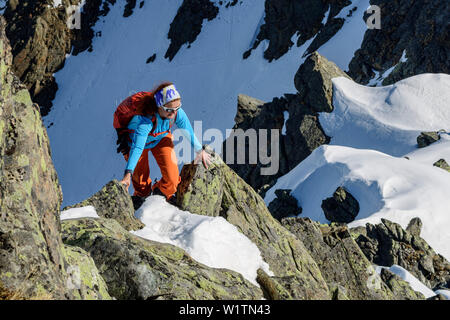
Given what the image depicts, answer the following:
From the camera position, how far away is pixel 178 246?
6.31 m

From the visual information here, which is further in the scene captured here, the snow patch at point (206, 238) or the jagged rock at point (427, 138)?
the jagged rock at point (427, 138)

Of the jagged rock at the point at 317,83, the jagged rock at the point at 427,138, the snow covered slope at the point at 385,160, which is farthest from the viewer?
the jagged rock at the point at 317,83

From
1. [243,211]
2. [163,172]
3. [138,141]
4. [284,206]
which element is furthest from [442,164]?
[138,141]

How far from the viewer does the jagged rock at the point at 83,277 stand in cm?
427

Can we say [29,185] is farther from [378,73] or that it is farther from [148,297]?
[378,73]

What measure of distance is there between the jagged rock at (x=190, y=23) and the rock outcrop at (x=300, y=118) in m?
34.2

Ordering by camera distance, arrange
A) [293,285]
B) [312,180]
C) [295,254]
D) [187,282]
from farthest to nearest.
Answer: [312,180]
[295,254]
[293,285]
[187,282]

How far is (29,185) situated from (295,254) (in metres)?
4.88

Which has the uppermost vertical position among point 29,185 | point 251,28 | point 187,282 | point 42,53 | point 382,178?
point 42,53

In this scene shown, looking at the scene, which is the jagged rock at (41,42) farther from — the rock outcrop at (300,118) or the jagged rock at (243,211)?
the jagged rock at (243,211)

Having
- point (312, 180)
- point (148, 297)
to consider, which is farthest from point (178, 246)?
point (312, 180)

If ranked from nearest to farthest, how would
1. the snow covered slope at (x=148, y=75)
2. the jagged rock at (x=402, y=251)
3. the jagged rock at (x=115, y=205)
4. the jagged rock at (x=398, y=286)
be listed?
the jagged rock at (x=115, y=205) < the jagged rock at (x=398, y=286) < the jagged rock at (x=402, y=251) < the snow covered slope at (x=148, y=75)

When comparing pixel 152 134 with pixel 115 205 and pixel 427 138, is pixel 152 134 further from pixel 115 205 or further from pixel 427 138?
pixel 427 138

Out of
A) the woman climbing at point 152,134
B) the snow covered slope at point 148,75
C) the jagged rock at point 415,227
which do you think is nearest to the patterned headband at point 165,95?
the woman climbing at point 152,134
